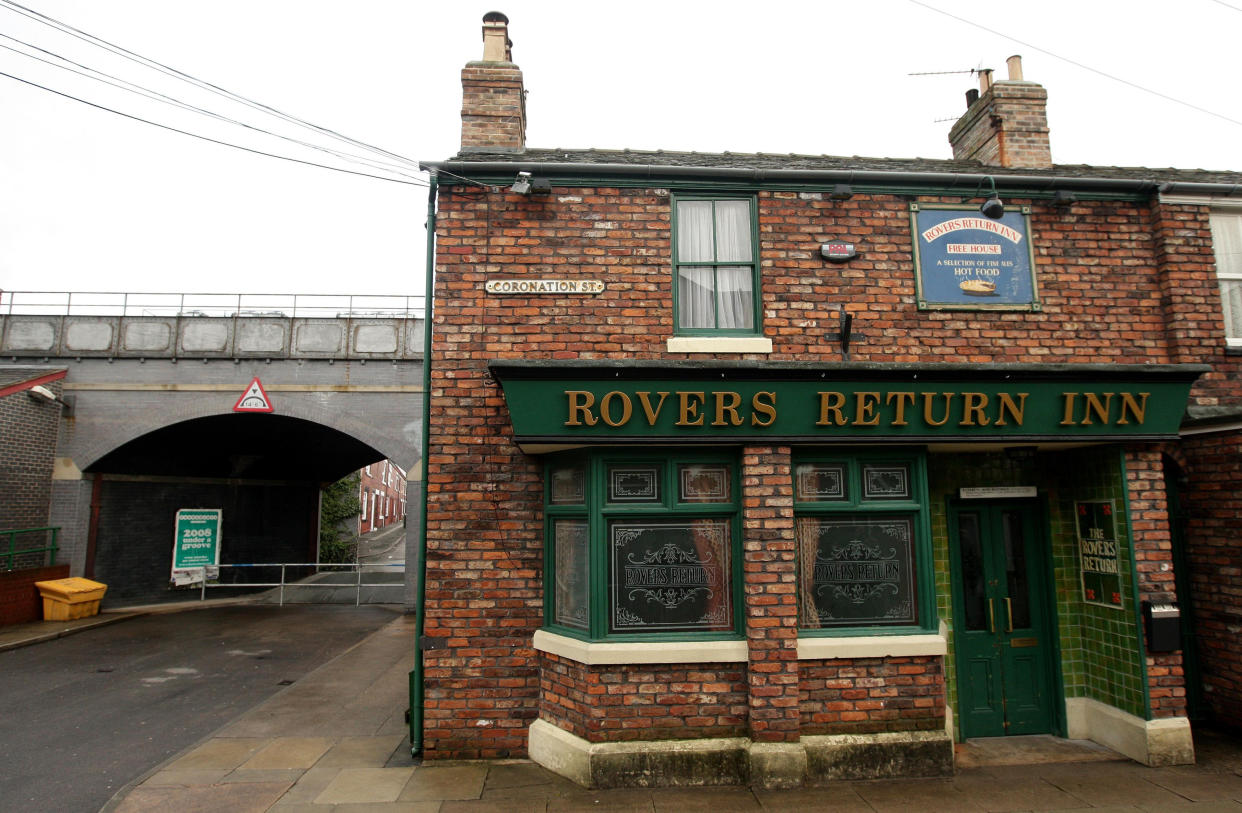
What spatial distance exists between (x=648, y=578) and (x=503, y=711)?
6.10ft

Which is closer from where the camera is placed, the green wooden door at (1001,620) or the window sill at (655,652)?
the window sill at (655,652)

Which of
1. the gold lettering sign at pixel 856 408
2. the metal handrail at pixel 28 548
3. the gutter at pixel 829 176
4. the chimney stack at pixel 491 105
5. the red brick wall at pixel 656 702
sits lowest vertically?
the red brick wall at pixel 656 702

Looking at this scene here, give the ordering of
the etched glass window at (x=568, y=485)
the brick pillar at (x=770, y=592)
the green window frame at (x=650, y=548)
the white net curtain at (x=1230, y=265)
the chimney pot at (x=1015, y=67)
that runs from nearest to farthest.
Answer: the brick pillar at (x=770, y=592)
the green window frame at (x=650, y=548)
the etched glass window at (x=568, y=485)
the white net curtain at (x=1230, y=265)
the chimney pot at (x=1015, y=67)

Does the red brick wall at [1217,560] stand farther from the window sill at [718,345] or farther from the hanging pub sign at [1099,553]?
the window sill at [718,345]

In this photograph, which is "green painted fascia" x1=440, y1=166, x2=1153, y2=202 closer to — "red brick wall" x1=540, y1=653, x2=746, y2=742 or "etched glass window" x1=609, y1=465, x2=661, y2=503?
"etched glass window" x1=609, y1=465, x2=661, y2=503

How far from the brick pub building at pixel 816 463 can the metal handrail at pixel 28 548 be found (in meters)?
12.7

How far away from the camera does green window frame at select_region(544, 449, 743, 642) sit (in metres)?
6.11

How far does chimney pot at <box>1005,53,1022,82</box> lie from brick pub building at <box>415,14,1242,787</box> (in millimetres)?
1831

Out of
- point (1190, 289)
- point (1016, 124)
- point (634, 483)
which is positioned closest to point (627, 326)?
point (634, 483)

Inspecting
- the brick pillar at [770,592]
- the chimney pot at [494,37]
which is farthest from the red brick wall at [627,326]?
the chimney pot at [494,37]

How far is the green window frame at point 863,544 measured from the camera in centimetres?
628

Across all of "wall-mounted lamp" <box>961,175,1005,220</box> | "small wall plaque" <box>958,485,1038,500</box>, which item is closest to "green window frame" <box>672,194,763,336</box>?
"wall-mounted lamp" <box>961,175,1005,220</box>

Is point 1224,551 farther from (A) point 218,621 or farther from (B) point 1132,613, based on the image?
(A) point 218,621

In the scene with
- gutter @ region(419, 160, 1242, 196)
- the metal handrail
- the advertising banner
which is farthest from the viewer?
the advertising banner
